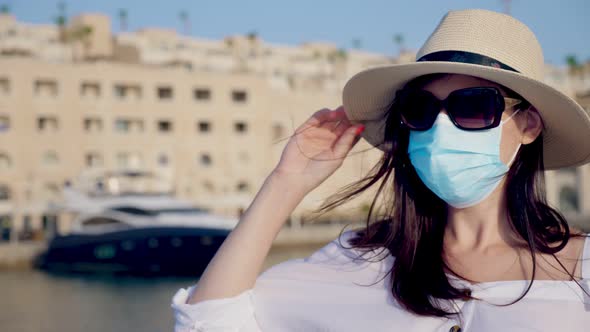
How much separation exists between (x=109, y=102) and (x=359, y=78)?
37.0m

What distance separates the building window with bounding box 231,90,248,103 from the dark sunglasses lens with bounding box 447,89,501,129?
1553 inches

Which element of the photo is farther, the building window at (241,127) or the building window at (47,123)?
the building window at (241,127)

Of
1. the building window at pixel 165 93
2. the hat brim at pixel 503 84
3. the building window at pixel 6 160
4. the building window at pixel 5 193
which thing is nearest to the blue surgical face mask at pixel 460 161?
the hat brim at pixel 503 84

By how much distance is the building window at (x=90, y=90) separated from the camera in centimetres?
3769

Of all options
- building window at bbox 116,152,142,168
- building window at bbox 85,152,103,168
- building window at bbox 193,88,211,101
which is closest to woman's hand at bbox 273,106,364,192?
building window at bbox 85,152,103,168

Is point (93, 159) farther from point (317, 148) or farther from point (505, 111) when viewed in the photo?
point (505, 111)

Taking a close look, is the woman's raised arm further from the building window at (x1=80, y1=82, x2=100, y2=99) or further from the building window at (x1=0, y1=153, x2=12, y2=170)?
the building window at (x1=80, y1=82, x2=100, y2=99)

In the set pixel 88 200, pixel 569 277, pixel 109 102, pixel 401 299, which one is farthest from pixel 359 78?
pixel 109 102

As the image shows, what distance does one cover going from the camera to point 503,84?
6.15ft

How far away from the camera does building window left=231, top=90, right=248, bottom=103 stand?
41.1m

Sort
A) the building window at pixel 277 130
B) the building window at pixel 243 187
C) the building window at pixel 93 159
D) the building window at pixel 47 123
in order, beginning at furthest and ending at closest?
the building window at pixel 277 130, the building window at pixel 243 187, the building window at pixel 93 159, the building window at pixel 47 123

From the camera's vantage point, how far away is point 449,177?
6.19 feet

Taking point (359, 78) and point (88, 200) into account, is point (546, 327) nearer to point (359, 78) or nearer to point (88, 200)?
point (359, 78)

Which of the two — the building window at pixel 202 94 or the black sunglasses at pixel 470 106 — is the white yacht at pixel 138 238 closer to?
the building window at pixel 202 94
